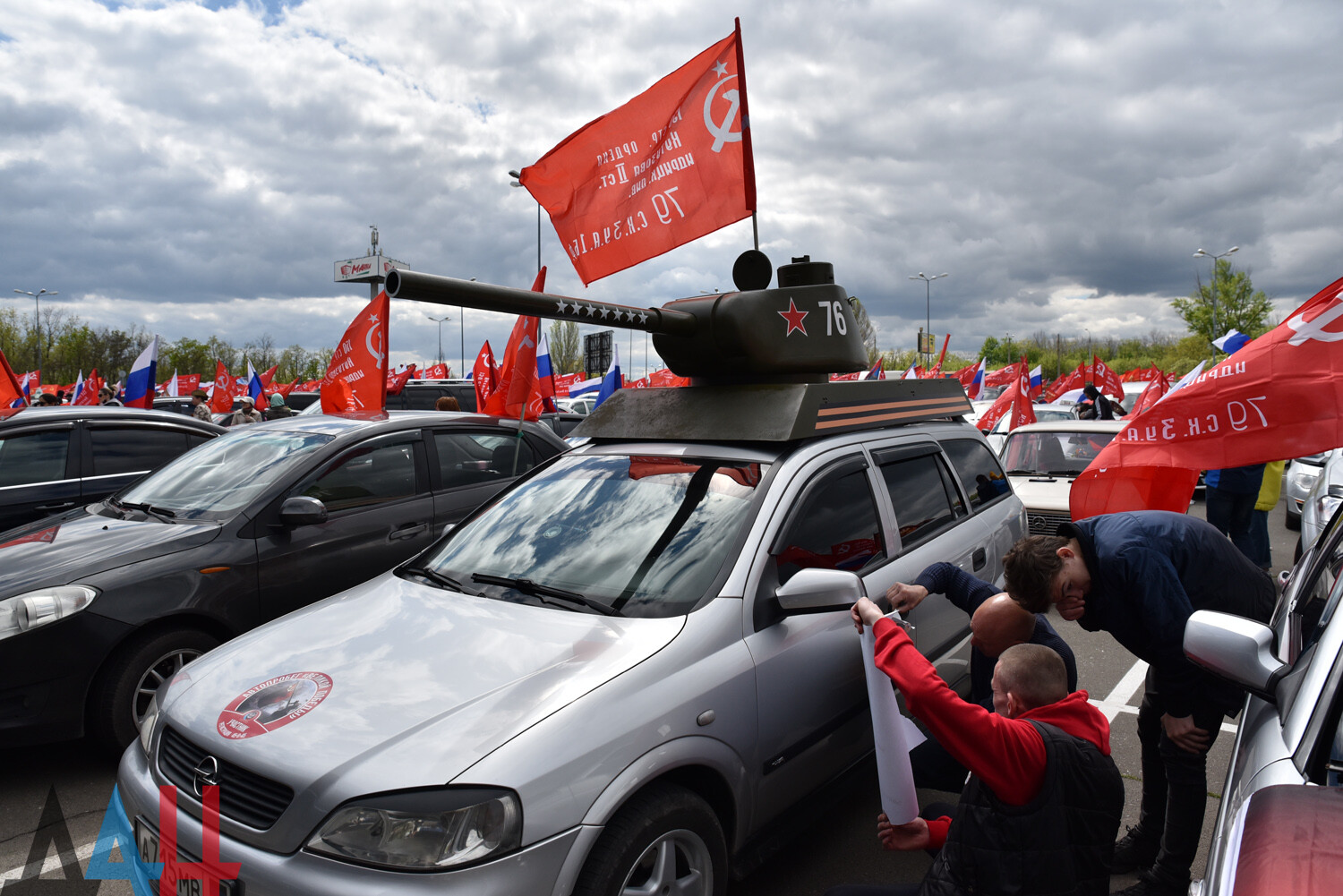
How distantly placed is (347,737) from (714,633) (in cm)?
110

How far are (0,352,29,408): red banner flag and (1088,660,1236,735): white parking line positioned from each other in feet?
33.3

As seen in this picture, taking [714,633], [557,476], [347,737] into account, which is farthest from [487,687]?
[557,476]

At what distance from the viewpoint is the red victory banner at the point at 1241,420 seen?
3.54 metres

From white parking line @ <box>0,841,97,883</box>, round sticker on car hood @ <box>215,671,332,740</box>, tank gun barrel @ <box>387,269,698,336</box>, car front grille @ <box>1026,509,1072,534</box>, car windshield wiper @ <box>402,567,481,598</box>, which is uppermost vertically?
tank gun barrel @ <box>387,269,698,336</box>

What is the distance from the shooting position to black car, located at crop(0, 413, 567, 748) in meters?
3.82

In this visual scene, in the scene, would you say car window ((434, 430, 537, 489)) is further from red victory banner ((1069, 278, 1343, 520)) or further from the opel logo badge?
red victory banner ((1069, 278, 1343, 520))

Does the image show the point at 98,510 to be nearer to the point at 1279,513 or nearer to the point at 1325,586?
the point at 1325,586

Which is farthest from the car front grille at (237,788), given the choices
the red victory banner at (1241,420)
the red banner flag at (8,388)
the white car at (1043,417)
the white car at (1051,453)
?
the white car at (1043,417)

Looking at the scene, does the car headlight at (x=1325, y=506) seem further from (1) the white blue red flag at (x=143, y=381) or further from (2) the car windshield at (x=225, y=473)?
(1) the white blue red flag at (x=143, y=381)

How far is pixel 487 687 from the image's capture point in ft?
7.61

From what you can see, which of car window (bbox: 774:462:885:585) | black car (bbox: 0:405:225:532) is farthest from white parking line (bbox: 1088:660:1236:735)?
black car (bbox: 0:405:225:532)

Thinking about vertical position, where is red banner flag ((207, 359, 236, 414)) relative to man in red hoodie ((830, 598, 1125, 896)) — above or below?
above

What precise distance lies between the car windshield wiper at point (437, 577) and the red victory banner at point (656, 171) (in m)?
2.38

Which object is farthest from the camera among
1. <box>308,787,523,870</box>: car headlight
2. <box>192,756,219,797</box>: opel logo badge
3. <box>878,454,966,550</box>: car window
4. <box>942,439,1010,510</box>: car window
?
<box>942,439,1010,510</box>: car window
